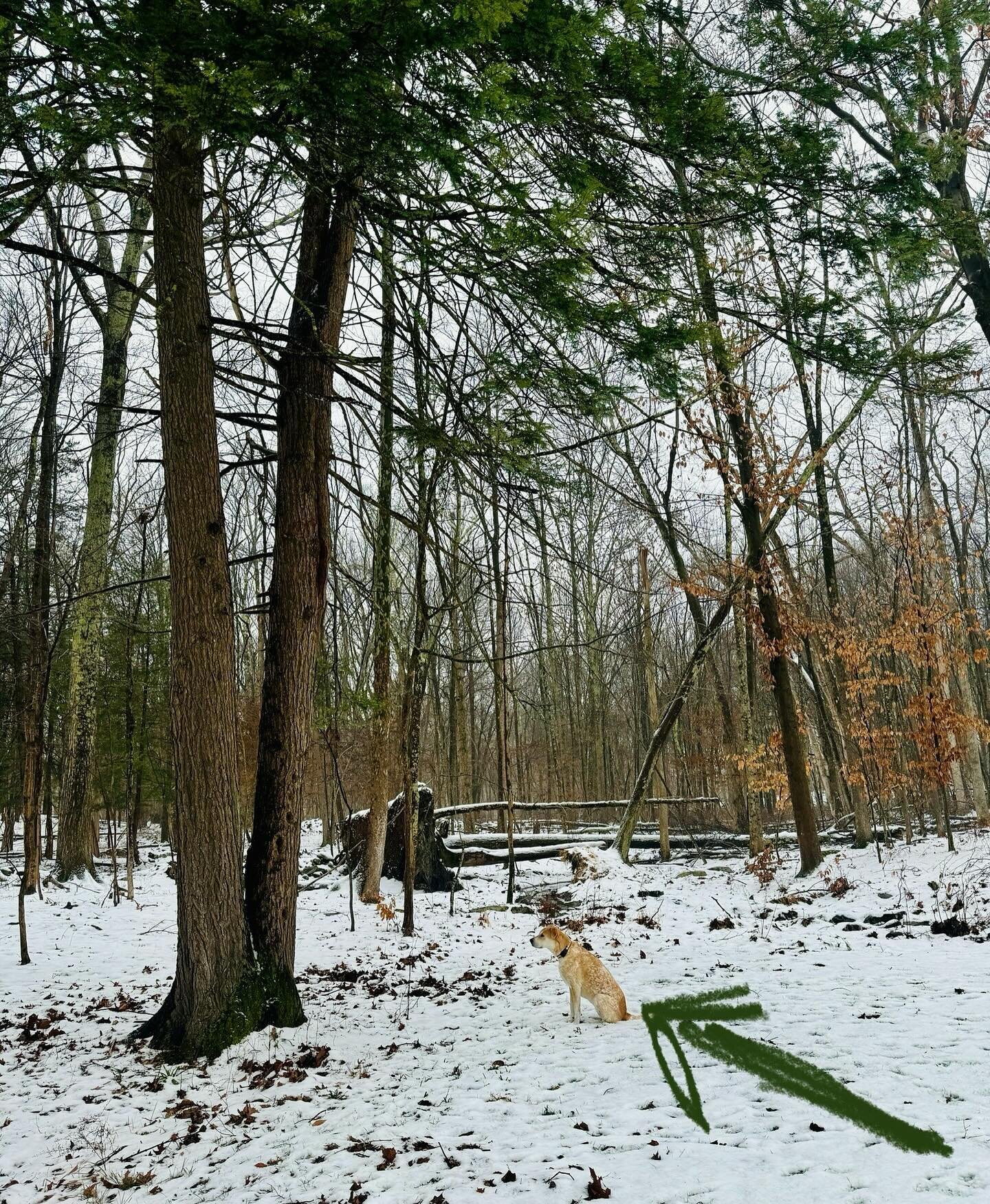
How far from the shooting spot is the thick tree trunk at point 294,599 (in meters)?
5.09

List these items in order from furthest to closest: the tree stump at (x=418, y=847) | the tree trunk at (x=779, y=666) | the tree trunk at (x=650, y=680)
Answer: the tree trunk at (x=650, y=680) < the tree stump at (x=418, y=847) < the tree trunk at (x=779, y=666)

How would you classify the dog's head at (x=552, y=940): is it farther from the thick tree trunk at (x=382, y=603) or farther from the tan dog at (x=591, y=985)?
the thick tree trunk at (x=382, y=603)

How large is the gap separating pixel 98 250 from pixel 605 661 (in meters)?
19.6

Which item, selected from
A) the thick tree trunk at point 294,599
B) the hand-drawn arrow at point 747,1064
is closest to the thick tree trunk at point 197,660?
the thick tree trunk at point 294,599

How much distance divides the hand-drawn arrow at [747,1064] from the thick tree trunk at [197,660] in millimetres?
2587

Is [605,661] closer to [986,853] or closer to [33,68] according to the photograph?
[986,853]

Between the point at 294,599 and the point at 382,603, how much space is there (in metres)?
0.96

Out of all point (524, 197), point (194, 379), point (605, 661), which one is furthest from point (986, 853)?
point (605, 661)

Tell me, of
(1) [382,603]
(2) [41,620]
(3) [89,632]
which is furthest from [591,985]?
Answer: (3) [89,632]

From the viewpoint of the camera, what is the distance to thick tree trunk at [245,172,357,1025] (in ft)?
16.7

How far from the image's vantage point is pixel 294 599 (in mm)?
5402

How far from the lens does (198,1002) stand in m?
4.60

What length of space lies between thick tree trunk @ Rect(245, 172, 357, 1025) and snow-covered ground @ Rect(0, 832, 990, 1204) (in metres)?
0.70

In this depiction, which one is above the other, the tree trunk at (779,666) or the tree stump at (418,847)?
the tree trunk at (779,666)
